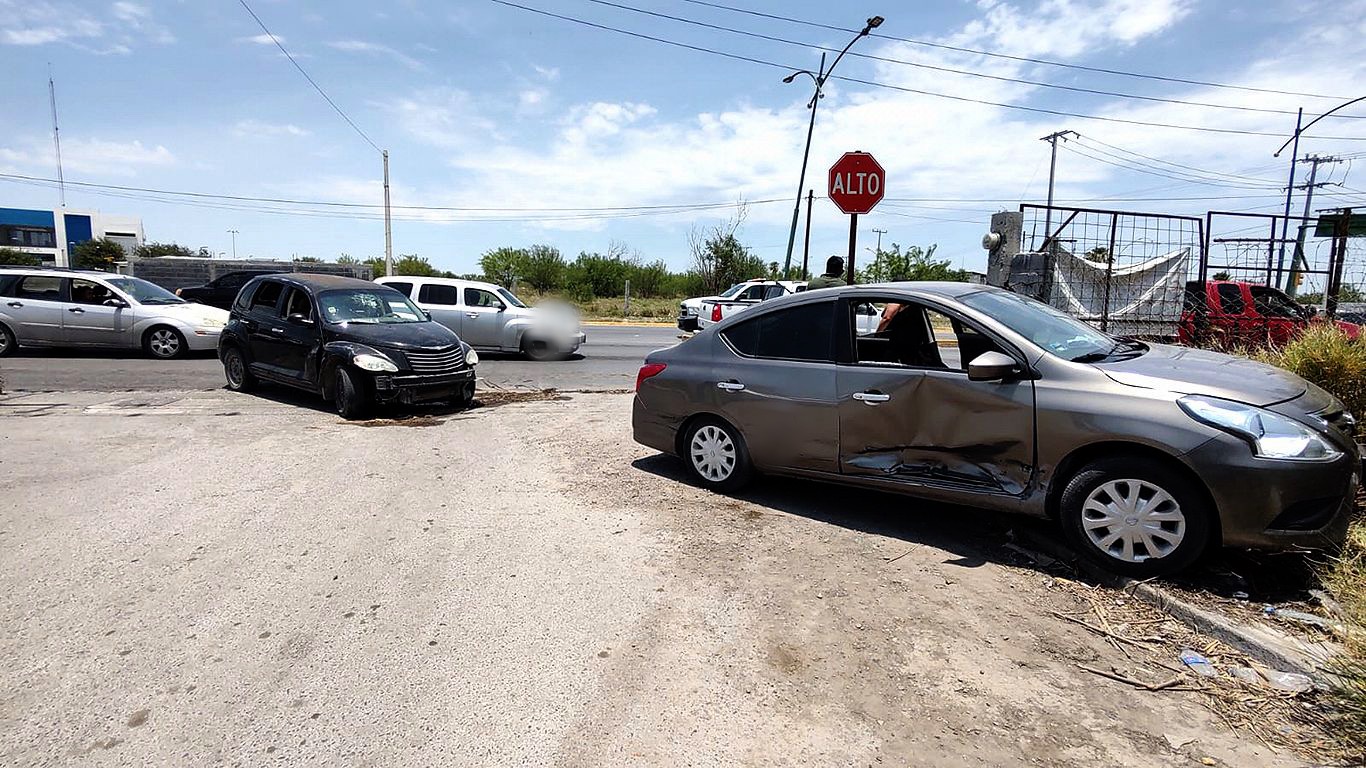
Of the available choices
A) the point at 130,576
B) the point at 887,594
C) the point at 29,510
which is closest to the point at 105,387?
the point at 29,510

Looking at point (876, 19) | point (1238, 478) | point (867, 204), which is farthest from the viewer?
point (876, 19)

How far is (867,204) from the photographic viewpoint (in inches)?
331

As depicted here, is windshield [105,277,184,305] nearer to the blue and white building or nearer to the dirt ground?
the dirt ground

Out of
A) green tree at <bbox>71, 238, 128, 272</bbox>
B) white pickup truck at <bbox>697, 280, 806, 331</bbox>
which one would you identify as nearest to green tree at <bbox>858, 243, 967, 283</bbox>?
white pickup truck at <bbox>697, 280, 806, 331</bbox>

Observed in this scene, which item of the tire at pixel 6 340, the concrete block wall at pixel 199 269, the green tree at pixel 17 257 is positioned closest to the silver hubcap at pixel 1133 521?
the tire at pixel 6 340

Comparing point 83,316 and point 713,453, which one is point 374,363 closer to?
point 713,453

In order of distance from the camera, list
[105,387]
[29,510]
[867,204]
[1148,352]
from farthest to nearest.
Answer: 1. [105,387]
2. [867,204]
3. [29,510]
4. [1148,352]

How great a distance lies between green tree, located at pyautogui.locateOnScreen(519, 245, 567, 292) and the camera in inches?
1988

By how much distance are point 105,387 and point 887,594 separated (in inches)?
454

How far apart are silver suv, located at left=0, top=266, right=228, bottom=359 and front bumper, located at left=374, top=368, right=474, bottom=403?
7.68 m

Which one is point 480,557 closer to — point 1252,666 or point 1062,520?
point 1062,520

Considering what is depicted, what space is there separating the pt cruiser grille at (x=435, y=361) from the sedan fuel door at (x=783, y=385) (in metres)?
4.45

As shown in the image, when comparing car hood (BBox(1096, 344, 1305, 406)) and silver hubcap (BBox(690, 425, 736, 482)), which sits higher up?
car hood (BBox(1096, 344, 1305, 406))

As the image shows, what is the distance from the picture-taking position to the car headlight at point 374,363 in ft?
27.8
